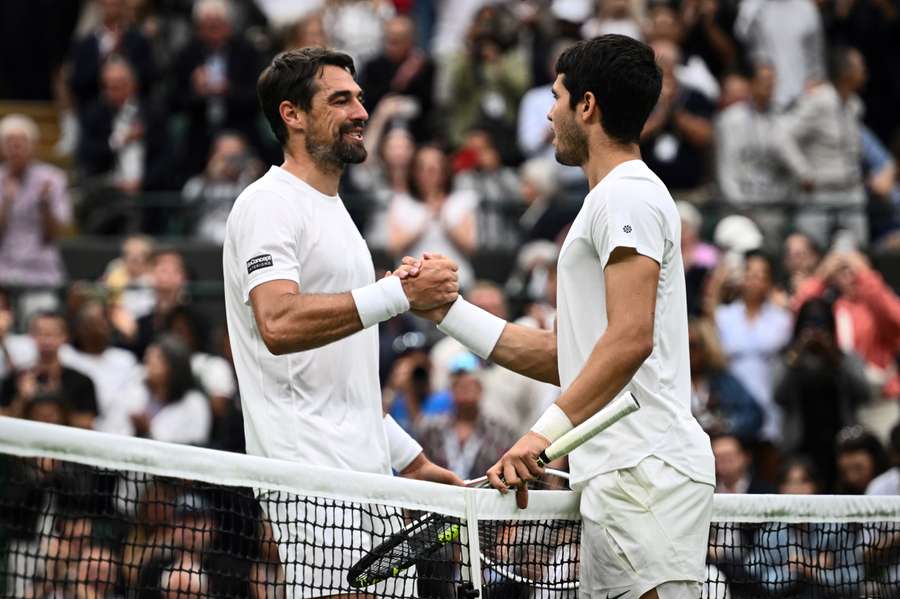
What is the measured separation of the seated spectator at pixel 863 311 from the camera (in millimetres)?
11859

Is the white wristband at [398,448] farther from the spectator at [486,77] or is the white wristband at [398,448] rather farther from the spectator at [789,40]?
the spectator at [789,40]

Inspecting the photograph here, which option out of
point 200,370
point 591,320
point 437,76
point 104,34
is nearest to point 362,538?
Result: point 591,320

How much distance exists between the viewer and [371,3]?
15891 millimetres

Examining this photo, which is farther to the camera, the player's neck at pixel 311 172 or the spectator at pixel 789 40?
the spectator at pixel 789 40

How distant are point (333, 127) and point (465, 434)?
4.71m

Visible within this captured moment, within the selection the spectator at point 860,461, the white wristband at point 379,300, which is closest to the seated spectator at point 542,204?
the spectator at point 860,461

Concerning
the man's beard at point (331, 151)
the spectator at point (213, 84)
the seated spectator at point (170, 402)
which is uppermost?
the spectator at point (213, 84)

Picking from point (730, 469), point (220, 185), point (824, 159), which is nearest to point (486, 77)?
point (220, 185)

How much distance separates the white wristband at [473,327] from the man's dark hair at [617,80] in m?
0.91

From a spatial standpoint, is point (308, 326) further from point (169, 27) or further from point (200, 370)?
point (169, 27)

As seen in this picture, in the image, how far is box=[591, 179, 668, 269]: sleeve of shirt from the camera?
Result: 17.0 feet

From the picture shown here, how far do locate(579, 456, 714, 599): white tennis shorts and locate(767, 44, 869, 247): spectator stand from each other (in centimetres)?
914

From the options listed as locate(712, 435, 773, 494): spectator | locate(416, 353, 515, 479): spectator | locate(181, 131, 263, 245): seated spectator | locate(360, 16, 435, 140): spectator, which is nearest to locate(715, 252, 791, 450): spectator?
locate(712, 435, 773, 494): spectator

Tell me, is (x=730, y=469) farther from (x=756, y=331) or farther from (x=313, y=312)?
(x=313, y=312)
